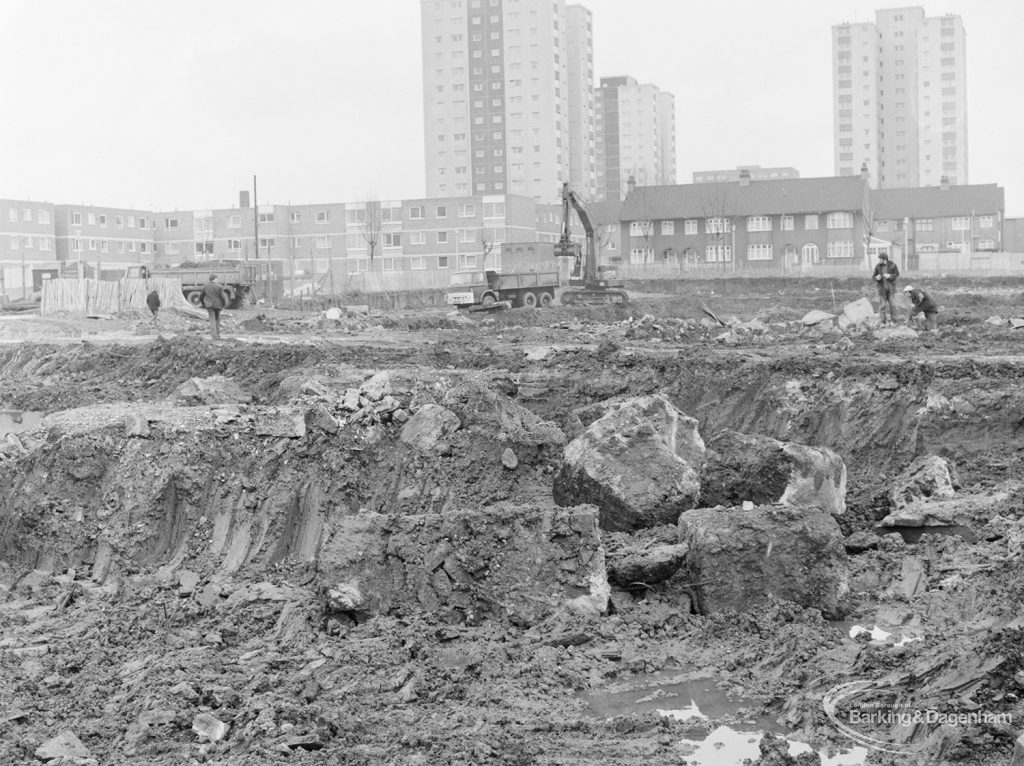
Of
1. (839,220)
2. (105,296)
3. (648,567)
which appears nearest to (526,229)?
(839,220)

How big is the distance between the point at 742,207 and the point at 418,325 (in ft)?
155

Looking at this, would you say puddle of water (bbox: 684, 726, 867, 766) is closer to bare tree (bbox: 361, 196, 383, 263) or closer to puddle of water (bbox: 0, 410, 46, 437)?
puddle of water (bbox: 0, 410, 46, 437)

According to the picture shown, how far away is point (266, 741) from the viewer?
Result: 6.49m

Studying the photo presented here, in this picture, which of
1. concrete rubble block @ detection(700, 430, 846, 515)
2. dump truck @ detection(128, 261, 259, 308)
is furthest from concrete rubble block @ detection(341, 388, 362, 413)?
dump truck @ detection(128, 261, 259, 308)

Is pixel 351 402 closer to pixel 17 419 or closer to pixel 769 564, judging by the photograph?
pixel 769 564

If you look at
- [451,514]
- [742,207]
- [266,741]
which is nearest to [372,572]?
[451,514]

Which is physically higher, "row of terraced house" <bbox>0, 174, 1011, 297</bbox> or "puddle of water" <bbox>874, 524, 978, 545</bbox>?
"row of terraced house" <bbox>0, 174, 1011, 297</bbox>

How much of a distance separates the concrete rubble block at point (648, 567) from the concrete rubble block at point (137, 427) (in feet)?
17.9

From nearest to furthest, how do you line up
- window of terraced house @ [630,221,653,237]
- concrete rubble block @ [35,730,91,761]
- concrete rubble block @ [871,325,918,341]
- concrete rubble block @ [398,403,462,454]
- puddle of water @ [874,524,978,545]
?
concrete rubble block @ [35,730,91,761], puddle of water @ [874,524,978,545], concrete rubble block @ [398,403,462,454], concrete rubble block @ [871,325,918,341], window of terraced house @ [630,221,653,237]

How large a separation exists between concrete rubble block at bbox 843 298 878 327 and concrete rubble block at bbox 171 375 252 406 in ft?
40.3

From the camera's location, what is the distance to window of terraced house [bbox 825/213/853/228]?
7231 centimetres

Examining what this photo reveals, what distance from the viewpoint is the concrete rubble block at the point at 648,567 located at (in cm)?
906

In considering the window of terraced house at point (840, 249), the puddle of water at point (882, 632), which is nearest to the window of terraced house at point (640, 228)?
the window of terraced house at point (840, 249)

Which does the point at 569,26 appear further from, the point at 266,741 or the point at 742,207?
the point at 266,741
